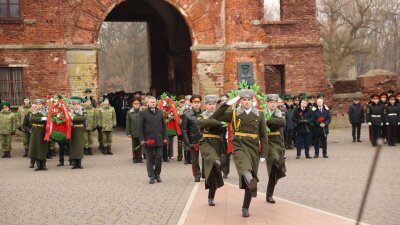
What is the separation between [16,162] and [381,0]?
39.5 meters

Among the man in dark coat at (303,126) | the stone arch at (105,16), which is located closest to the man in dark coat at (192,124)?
the man in dark coat at (303,126)

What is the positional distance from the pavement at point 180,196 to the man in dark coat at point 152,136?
1.13 feet

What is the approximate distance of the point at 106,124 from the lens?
19.1 m

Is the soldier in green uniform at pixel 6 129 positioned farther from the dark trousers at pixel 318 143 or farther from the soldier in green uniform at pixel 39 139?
the dark trousers at pixel 318 143

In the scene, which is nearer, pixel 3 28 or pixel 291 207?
pixel 291 207

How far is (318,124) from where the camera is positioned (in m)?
17.4

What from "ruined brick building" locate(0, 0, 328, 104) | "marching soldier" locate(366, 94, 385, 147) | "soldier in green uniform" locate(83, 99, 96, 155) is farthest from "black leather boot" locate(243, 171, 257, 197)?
"ruined brick building" locate(0, 0, 328, 104)

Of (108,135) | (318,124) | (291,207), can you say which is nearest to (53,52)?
(108,135)

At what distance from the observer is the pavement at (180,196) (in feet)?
29.2

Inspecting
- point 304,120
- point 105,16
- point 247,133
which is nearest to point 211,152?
point 247,133

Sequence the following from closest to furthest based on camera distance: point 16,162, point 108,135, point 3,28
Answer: point 16,162 < point 108,135 < point 3,28

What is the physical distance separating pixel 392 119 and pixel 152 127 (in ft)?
34.2

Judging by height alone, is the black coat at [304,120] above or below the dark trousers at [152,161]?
above

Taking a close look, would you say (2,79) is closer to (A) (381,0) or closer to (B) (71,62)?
(B) (71,62)
